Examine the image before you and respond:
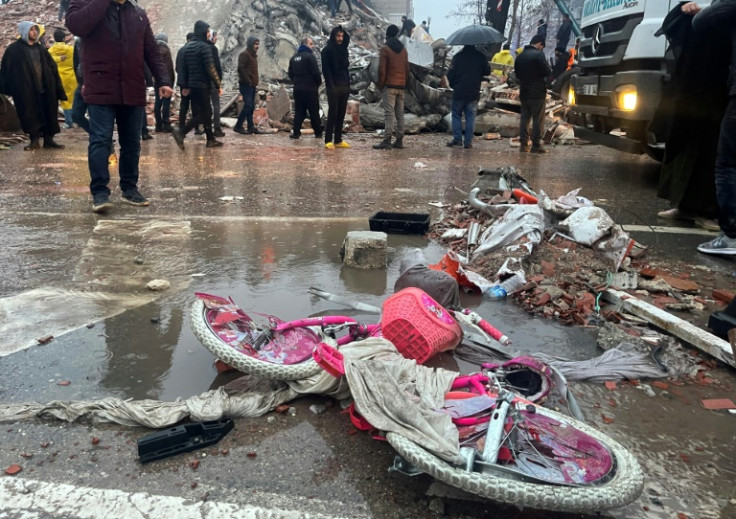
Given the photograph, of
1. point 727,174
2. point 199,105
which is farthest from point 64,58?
point 727,174

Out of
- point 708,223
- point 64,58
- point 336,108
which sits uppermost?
point 64,58

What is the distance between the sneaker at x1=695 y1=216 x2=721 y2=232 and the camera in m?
5.07

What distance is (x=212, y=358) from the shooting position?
2740 millimetres

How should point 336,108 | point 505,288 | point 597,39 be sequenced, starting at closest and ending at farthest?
point 505,288 < point 597,39 < point 336,108

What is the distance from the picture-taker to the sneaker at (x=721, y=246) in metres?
4.36

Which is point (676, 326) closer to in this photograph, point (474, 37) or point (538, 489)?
point (538, 489)

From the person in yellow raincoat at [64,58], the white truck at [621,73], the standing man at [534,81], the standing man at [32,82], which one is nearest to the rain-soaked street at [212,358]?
the white truck at [621,73]

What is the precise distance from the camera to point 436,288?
3.30 meters

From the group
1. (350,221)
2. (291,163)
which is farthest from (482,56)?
(350,221)

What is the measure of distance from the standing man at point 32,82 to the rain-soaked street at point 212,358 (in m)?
3.51

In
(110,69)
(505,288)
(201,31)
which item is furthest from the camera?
(201,31)

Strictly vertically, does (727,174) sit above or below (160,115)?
below

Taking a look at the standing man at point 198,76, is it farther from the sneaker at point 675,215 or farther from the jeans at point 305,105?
the sneaker at point 675,215

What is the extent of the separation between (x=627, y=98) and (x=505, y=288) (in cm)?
371
